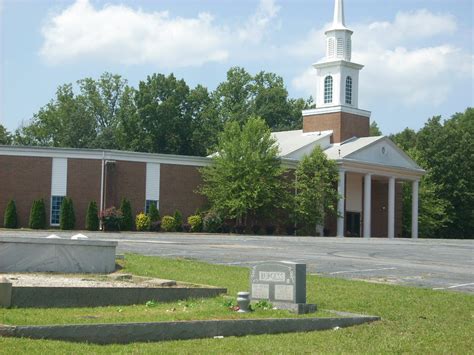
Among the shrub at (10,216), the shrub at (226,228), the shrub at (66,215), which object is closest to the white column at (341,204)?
the shrub at (226,228)

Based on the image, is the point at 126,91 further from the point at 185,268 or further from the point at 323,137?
the point at 185,268

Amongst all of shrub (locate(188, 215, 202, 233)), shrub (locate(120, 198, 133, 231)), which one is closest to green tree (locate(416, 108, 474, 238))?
shrub (locate(188, 215, 202, 233))

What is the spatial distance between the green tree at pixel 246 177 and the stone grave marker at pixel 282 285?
127ft

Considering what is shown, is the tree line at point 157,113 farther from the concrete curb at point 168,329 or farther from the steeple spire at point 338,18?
the concrete curb at point 168,329

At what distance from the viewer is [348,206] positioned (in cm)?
5994

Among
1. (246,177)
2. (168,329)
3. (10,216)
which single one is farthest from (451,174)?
(168,329)

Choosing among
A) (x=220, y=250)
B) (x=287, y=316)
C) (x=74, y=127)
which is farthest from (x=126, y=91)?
(x=287, y=316)

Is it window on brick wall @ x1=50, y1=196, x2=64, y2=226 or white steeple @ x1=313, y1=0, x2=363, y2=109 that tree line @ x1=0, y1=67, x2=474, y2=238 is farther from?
window on brick wall @ x1=50, y1=196, x2=64, y2=226

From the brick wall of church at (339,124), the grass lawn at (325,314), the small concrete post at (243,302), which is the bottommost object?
the grass lawn at (325,314)

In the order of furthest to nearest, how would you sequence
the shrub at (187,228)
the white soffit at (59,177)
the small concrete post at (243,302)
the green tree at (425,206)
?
the green tree at (425,206), the shrub at (187,228), the white soffit at (59,177), the small concrete post at (243,302)

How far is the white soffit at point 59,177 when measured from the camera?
47906 millimetres

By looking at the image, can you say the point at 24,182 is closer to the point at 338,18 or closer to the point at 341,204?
the point at 341,204

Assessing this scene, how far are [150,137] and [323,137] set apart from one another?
2313 cm

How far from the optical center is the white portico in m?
57.8
